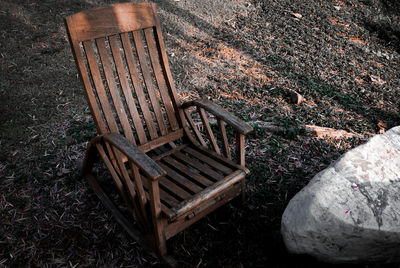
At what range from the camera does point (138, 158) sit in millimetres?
1800

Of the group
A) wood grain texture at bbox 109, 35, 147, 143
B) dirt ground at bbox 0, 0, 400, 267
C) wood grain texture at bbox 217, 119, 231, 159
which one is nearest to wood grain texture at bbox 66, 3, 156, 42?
wood grain texture at bbox 109, 35, 147, 143

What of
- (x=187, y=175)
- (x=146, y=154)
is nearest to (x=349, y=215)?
(x=187, y=175)

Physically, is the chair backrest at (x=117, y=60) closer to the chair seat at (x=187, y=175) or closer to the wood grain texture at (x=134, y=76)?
the wood grain texture at (x=134, y=76)

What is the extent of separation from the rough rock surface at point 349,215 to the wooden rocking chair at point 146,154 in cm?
51

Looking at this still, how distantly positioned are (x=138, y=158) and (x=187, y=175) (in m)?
0.60

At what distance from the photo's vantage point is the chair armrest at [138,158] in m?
1.70

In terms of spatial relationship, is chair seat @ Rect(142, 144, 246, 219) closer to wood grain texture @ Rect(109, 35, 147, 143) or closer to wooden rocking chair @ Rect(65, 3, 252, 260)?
wooden rocking chair @ Rect(65, 3, 252, 260)

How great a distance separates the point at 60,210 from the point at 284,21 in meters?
4.91

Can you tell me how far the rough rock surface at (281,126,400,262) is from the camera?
1.83 metres

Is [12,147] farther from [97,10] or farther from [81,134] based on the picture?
[97,10]

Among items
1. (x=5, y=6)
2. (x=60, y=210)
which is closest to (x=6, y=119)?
(x=60, y=210)

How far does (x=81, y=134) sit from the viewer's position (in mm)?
3285

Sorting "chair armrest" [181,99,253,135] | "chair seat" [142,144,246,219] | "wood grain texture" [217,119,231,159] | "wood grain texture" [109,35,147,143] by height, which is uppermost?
"wood grain texture" [109,35,147,143]

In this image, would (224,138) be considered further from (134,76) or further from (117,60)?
(117,60)
